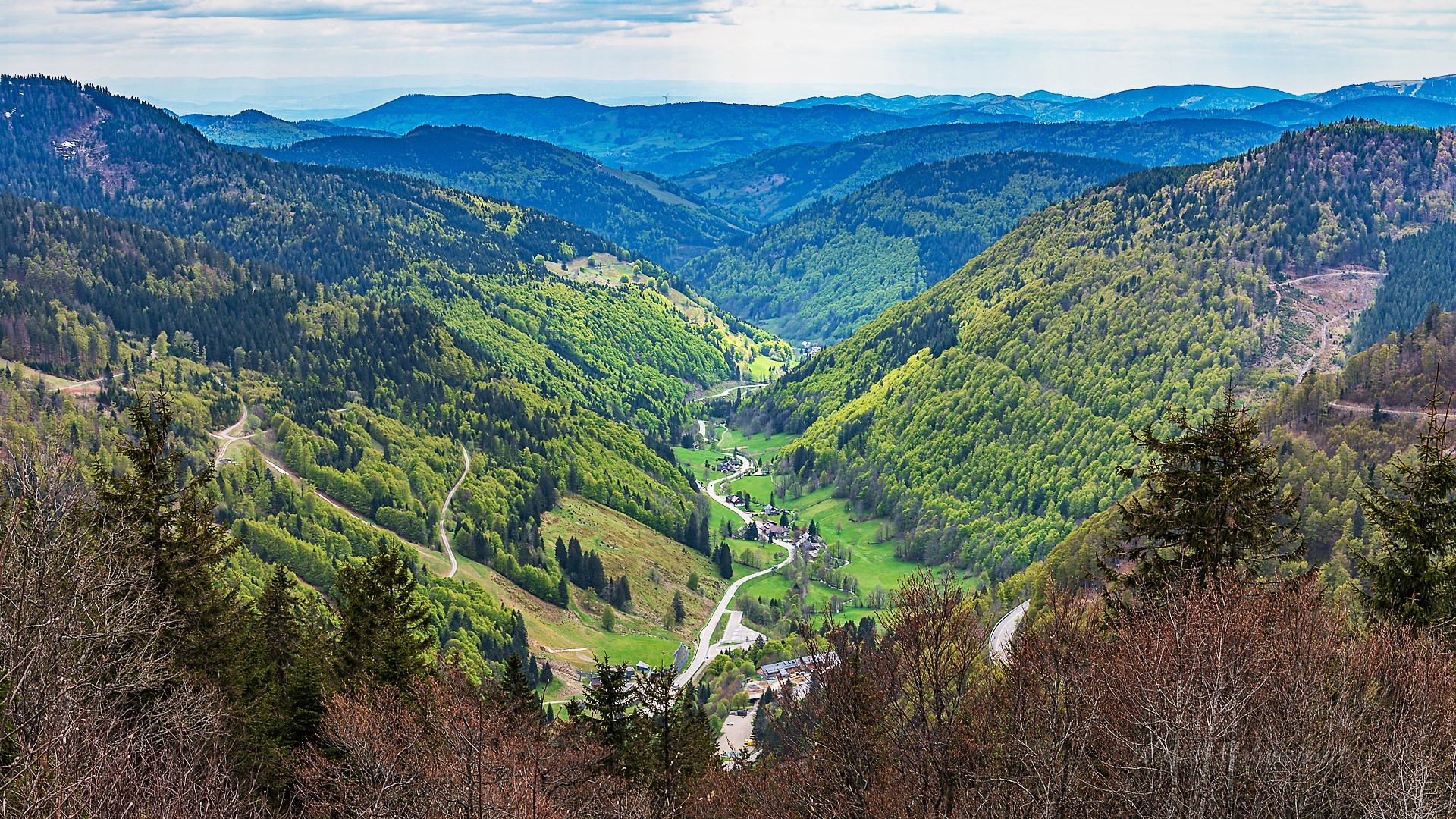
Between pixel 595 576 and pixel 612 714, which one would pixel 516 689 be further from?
pixel 595 576

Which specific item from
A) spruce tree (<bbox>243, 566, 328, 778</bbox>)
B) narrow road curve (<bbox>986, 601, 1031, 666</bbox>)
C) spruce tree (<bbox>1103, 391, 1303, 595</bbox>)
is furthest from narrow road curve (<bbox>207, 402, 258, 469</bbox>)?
spruce tree (<bbox>1103, 391, 1303, 595</bbox>)

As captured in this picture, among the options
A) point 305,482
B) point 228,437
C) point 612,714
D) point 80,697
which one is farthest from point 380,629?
point 228,437

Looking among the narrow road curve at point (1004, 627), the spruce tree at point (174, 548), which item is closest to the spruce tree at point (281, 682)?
the spruce tree at point (174, 548)

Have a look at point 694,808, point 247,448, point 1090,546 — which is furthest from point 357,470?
point 694,808

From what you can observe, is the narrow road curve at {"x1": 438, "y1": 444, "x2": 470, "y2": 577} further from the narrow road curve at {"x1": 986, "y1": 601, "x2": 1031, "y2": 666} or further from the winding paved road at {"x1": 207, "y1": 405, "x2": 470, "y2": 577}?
the narrow road curve at {"x1": 986, "y1": 601, "x2": 1031, "y2": 666}

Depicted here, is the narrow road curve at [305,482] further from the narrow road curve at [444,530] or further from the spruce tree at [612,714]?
the spruce tree at [612,714]

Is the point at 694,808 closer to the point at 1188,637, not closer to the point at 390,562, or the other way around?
the point at 390,562

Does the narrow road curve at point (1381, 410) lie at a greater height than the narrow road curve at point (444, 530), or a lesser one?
greater
